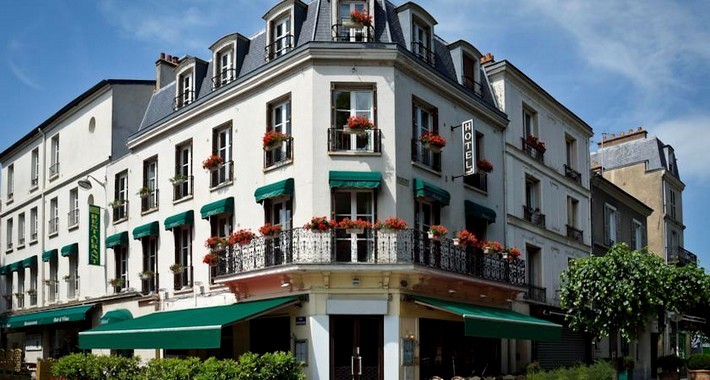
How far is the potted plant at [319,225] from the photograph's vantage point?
1761cm

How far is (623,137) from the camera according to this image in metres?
39.6

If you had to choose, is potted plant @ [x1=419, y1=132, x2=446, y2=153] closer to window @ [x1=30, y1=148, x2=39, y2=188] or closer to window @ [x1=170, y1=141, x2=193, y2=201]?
window @ [x1=170, y1=141, x2=193, y2=201]

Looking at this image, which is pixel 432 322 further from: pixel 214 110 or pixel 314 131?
pixel 214 110

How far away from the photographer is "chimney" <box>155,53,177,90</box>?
26078 millimetres

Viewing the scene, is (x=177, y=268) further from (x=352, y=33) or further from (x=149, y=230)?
(x=352, y=33)

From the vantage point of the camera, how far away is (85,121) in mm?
28078

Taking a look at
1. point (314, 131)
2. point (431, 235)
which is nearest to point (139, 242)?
point (314, 131)

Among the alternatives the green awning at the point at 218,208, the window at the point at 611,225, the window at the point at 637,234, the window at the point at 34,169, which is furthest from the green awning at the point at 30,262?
the window at the point at 637,234

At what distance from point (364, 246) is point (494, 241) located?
17.3 ft

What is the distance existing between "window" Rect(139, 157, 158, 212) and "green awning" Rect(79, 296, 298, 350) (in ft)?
14.3

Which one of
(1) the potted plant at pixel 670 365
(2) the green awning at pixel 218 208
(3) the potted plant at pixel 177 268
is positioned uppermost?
(2) the green awning at pixel 218 208

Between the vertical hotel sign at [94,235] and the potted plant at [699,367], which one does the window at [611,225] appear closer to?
the potted plant at [699,367]

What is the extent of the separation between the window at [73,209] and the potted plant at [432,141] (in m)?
14.2

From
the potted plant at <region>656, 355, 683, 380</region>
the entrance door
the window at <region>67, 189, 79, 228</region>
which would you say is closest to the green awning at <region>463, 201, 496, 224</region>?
the entrance door
